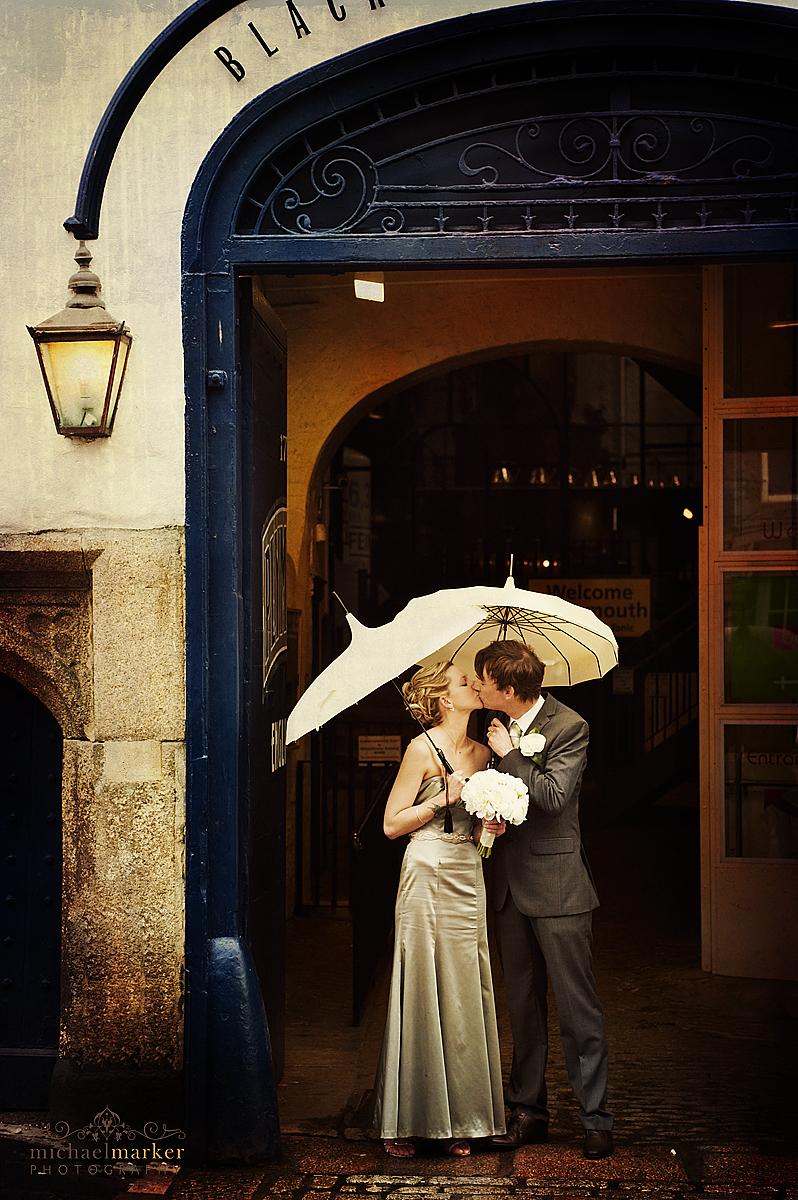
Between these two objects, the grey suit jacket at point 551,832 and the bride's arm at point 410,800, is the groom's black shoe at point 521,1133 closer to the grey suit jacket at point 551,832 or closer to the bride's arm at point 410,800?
the grey suit jacket at point 551,832

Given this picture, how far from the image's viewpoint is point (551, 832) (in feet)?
14.3

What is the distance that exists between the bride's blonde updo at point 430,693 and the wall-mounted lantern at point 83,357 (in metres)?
1.66

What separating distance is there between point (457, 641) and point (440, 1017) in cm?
148

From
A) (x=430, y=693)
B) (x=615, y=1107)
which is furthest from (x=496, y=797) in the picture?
(x=615, y=1107)

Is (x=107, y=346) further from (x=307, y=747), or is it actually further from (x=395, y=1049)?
(x=307, y=747)

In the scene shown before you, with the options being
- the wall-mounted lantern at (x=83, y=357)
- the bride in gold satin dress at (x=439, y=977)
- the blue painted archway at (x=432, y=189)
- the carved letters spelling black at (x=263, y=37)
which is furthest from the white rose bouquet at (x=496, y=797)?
the carved letters spelling black at (x=263, y=37)

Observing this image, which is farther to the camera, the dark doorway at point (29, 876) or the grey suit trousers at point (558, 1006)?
the dark doorway at point (29, 876)

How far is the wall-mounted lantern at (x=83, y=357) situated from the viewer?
4.36 m

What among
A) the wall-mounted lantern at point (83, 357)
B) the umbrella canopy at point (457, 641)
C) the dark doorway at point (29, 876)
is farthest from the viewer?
the dark doorway at point (29, 876)

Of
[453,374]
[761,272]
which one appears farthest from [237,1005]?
[453,374]

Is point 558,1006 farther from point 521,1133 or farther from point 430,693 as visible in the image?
point 430,693

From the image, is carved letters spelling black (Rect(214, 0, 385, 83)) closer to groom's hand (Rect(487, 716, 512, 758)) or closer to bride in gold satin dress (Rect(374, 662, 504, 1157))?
bride in gold satin dress (Rect(374, 662, 504, 1157))

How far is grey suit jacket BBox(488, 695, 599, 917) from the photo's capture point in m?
4.27

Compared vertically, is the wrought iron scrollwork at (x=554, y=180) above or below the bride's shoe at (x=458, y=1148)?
above
